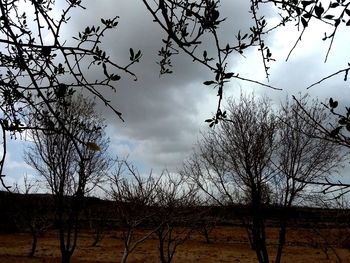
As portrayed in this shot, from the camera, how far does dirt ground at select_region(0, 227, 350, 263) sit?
80.1ft

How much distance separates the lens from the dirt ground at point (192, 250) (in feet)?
80.1

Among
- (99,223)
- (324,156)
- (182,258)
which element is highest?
(324,156)

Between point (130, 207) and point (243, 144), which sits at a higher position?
point (243, 144)

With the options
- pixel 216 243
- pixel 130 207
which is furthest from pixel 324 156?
pixel 216 243

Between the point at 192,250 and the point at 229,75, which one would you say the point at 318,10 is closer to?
the point at 229,75

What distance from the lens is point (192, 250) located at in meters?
30.0

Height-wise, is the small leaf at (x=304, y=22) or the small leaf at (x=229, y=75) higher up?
the small leaf at (x=304, y=22)

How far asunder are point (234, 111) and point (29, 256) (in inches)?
581

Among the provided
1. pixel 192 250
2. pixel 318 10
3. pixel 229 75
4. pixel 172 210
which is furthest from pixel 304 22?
pixel 192 250

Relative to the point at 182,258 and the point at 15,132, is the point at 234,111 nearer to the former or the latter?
the point at 182,258

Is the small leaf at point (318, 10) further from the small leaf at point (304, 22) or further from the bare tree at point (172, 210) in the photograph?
the bare tree at point (172, 210)

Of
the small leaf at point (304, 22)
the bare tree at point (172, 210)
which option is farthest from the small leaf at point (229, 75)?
the bare tree at point (172, 210)

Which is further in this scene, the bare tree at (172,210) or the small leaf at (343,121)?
the bare tree at (172,210)

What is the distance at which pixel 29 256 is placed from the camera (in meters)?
24.7
